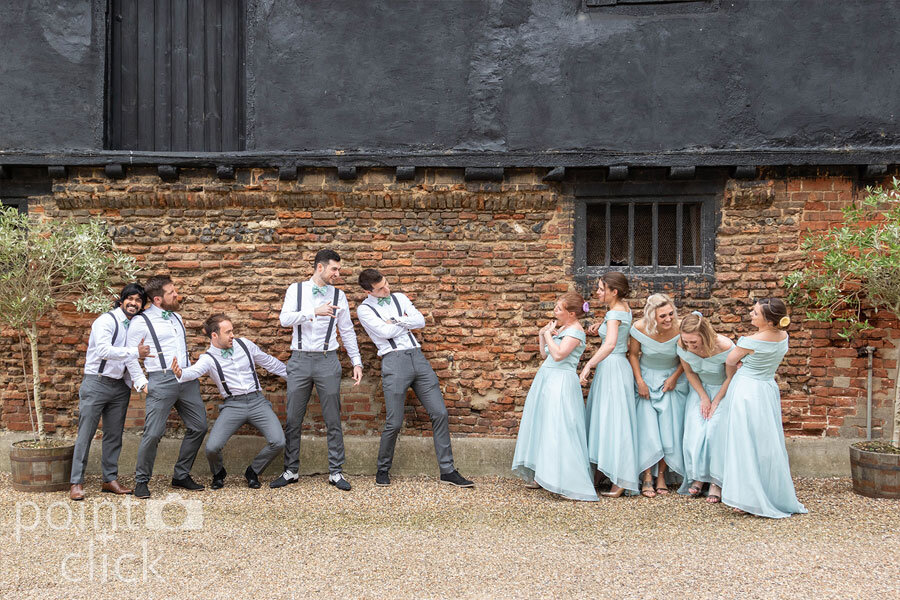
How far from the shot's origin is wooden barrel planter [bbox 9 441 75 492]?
6.02 metres

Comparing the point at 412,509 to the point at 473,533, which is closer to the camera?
the point at 473,533

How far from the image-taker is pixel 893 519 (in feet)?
17.0

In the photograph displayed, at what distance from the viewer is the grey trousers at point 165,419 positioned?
5.94 metres

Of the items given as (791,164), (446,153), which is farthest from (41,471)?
(791,164)

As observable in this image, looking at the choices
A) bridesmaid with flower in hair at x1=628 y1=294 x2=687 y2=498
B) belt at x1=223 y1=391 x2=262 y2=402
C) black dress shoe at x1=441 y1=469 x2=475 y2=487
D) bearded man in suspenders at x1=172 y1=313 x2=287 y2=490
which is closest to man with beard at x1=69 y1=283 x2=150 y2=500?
bearded man in suspenders at x1=172 y1=313 x2=287 y2=490

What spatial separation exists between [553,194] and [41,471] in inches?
208

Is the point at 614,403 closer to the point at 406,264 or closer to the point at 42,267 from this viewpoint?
the point at 406,264

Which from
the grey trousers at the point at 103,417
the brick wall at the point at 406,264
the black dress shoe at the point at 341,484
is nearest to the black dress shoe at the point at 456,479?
the brick wall at the point at 406,264

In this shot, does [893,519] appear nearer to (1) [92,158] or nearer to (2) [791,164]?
(2) [791,164]

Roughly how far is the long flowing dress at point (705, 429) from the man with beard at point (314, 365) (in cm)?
292

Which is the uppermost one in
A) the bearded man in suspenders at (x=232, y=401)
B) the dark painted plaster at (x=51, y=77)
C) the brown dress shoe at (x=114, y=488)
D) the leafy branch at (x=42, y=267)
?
the dark painted plaster at (x=51, y=77)

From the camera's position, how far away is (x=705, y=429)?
569 cm

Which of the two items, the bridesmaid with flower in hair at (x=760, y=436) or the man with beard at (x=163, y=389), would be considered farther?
the man with beard at (x=163, y=389)

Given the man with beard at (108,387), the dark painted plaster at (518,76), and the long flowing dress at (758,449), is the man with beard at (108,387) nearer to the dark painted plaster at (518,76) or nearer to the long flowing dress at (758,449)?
the dark painted plaster at (518,76)
